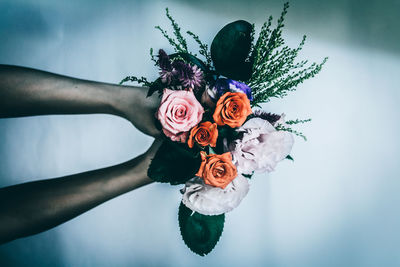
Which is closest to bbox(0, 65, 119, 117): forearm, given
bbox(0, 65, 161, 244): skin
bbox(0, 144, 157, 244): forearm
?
bbox(0, 65, 161, 244): skin

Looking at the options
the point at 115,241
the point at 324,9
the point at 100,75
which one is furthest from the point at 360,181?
the point at 100,75

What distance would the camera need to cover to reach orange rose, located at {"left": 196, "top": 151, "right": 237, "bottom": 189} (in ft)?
1.98

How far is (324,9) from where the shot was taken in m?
1.22

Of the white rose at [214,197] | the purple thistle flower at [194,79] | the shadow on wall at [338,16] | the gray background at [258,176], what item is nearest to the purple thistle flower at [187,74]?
the purple thistle flower at [194,79]

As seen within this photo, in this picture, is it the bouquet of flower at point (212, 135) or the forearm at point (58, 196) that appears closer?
the bouquet of flower at point (212, 135)

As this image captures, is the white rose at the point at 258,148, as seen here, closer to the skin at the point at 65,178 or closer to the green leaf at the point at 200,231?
the green leaf at the point at 200,231

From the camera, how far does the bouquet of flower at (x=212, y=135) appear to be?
0.62 m

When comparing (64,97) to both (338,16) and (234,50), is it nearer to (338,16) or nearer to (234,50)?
(234,50)

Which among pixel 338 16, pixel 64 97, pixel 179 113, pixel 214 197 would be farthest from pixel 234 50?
pixel 338 16

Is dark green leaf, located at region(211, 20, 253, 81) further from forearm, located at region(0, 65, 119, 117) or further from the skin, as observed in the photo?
forearm, located at region(0, 65, 119, 117)

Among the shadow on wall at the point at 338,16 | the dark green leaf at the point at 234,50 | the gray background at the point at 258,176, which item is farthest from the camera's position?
the shadow on wall at the point at 338,16

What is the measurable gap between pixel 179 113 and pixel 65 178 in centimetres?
42

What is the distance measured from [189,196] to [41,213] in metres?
0.40

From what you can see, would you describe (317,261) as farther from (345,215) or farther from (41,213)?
(41,213)
